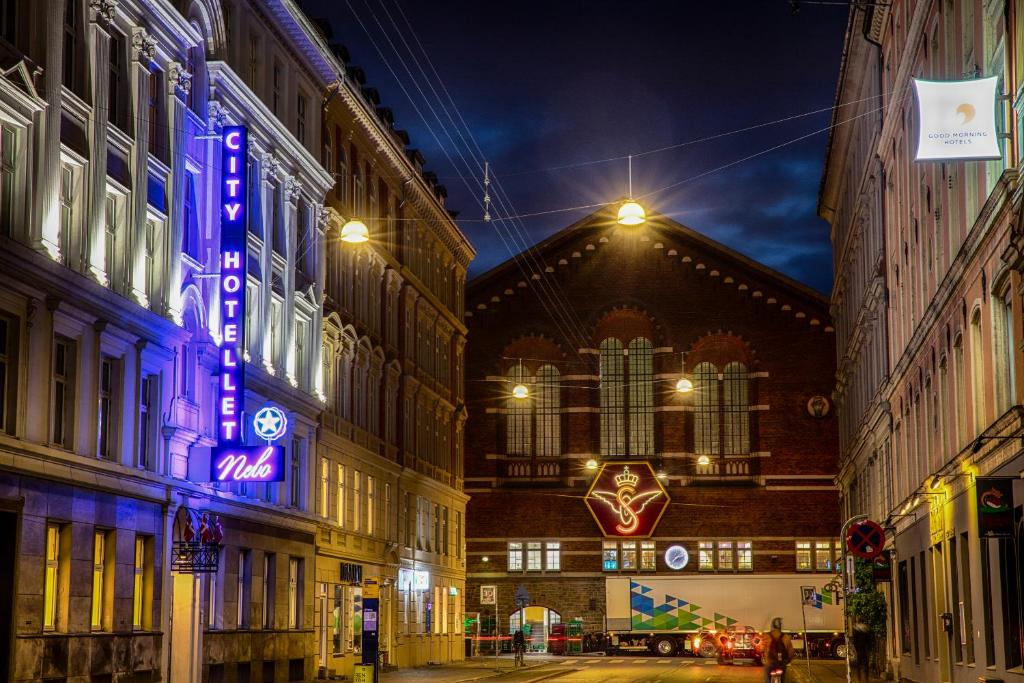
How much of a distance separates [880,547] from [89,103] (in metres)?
15.6

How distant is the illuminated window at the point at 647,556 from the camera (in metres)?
75.4

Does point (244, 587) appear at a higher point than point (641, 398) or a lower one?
lower

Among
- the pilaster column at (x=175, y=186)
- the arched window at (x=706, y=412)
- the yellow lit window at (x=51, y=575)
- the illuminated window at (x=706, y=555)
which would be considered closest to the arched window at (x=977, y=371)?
the pilaster column at (x=175, y=186)

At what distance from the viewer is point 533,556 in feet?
248

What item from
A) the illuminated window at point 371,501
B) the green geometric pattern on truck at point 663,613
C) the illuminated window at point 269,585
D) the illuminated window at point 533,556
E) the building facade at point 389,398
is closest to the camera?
the illuminated window at point 269,585

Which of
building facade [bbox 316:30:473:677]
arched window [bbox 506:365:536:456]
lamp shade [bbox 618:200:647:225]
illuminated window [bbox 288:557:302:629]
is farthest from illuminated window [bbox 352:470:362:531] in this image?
arched window [bbox 506:365:536:456]

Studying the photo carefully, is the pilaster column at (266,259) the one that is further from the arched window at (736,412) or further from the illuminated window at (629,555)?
the arched window at (736,412)

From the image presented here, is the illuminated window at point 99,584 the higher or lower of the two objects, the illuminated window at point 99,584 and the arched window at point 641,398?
the lower

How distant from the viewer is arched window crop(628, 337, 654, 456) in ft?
251

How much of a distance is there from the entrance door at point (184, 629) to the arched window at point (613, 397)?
1826 inches

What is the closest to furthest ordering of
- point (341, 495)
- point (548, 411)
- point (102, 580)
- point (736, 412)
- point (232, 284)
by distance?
point (102, 580) → point (232, 284) → point (341, 495) → point (736, 412) → point (548, 411)

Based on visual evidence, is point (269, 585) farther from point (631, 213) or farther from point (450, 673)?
point (631, 213)

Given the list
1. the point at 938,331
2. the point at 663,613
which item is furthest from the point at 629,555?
the point at 938,331

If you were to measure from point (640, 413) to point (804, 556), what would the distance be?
34.5 feet
